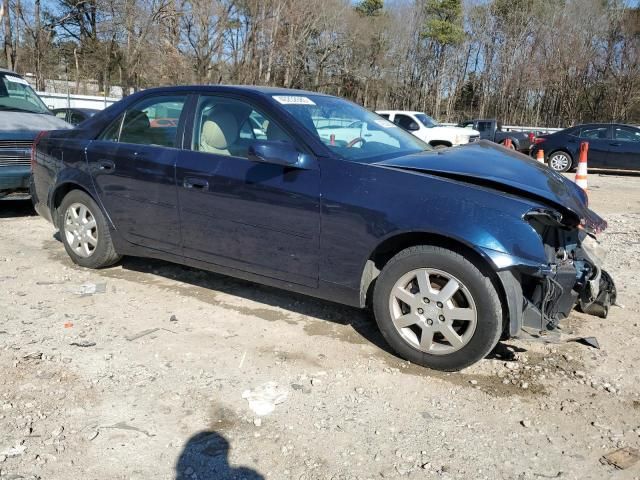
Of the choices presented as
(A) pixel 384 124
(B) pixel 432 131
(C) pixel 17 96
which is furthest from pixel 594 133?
(C) pixel 17 96

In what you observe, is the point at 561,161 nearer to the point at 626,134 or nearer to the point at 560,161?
the point at 560,161

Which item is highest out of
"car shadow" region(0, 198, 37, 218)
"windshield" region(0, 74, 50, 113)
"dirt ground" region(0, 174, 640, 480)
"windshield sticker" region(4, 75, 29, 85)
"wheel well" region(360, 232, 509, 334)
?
"windshield sticker" region(4, 75, 29, 85)

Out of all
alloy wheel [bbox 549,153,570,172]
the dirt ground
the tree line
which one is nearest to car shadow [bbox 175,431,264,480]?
the dirt ground

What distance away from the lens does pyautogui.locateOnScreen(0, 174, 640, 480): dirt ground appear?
8.26ft

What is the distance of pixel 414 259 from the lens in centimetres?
329

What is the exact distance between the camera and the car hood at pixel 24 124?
22.4 feet

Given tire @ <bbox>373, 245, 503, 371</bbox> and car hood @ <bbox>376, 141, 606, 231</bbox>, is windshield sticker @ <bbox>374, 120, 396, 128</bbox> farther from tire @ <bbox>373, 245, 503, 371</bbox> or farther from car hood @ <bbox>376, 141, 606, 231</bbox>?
tire @ <bbox>373, 245, 503, 371</bbox>

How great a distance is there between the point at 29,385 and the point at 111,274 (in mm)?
2058

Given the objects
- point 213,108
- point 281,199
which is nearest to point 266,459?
point 281,199

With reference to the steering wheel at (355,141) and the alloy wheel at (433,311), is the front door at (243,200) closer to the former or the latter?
the steering wheel at (355,141)

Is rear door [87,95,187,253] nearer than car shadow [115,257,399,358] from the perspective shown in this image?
No

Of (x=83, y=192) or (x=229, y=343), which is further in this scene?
(x=83, y=192)

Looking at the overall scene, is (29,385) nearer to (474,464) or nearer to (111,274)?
(111,274)

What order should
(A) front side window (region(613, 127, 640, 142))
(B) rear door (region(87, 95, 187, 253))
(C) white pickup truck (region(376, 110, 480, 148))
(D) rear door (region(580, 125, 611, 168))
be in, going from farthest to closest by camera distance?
(C) white pickup truck (region(376, 110, 480, 148))
(D) rear door (region(580, 125, 611, 168))
(A) front side window (region(613, 127, 640, 142))
(B) rear door (region(87, 95, 187, 253))
